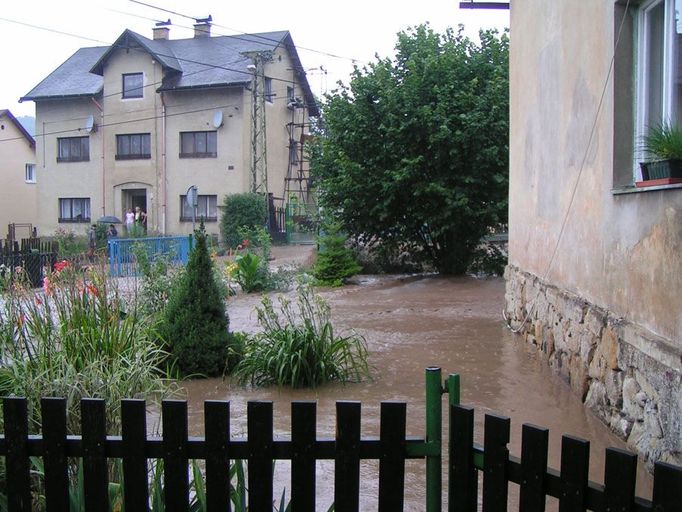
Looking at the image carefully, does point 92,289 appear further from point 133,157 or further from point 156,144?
point 133,157

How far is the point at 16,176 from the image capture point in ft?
137

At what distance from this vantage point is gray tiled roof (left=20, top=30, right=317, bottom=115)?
32781 millimetres

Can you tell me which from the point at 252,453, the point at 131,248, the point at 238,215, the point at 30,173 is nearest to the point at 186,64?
the point at 238,215

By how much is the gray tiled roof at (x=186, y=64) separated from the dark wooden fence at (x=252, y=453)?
30297mm

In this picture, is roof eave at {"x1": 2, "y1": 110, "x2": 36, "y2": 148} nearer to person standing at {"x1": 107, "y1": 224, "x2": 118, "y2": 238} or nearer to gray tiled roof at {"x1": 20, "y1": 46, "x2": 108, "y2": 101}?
gray tiled roof at {"x1": 20, "y1": 46, "x2": 108, "y2": 101}

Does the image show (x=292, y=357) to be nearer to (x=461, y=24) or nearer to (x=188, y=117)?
(x=461, y=24)

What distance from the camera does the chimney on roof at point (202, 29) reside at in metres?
36.0

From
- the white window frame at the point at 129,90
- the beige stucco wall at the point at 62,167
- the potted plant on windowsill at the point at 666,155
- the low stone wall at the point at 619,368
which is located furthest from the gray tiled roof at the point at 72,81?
the potted plant on windowsill at the point at 666,155

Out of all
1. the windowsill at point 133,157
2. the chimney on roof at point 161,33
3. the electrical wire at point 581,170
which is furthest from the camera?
the chimney on roof at point 161,33

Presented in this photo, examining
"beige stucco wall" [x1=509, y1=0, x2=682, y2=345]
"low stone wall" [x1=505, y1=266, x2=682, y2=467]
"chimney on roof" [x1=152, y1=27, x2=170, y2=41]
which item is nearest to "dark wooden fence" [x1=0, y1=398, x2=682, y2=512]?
"low stone wall" [x1=505, y1=266, x2=682, y2=467]

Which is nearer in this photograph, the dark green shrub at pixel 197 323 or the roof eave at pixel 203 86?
the dark green shrub at pixel 197 323

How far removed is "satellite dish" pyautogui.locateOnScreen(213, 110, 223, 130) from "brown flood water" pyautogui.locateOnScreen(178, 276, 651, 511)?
2093 cm

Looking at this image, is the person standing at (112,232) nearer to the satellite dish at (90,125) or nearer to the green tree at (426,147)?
the satellite dish at (90,125)

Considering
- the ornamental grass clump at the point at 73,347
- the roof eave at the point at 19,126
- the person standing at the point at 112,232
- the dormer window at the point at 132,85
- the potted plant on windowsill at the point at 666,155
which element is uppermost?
the dormer window at the point at 132,85
